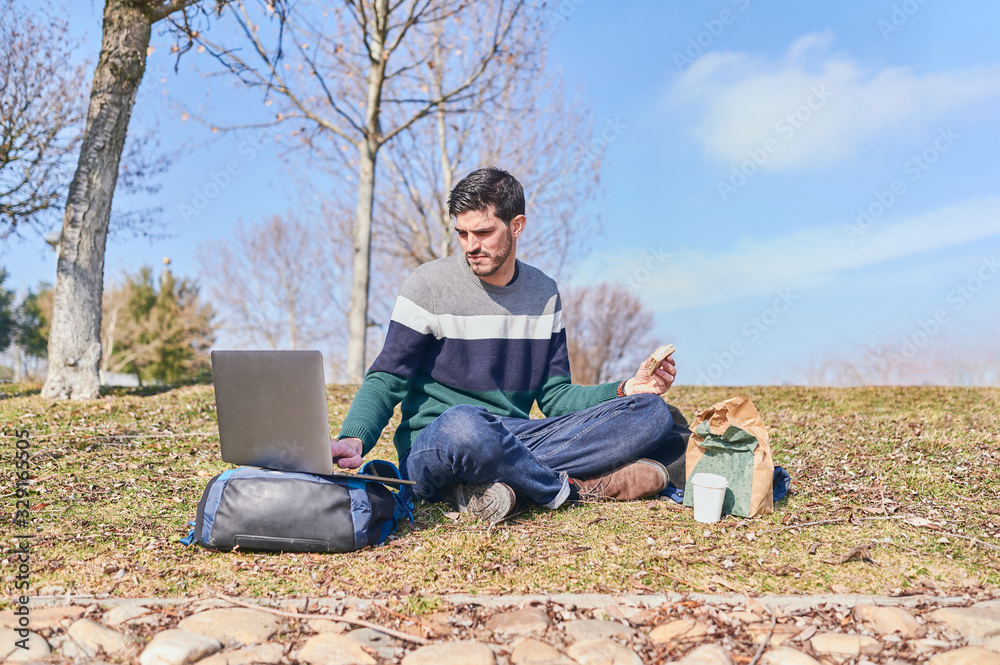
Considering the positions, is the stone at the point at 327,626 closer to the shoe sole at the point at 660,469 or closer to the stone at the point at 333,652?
the stone at the point at 333,652

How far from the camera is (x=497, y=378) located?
3.52 meters

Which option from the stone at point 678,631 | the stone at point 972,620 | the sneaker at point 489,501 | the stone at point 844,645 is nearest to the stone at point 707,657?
the stone at point 678,631

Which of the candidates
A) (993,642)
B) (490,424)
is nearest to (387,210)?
(490,424)

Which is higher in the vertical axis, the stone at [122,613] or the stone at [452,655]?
the stone at [452,655]

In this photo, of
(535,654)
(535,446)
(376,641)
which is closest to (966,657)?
(535,654)

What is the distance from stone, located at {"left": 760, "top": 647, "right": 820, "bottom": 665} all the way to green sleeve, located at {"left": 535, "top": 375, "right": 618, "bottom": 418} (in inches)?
68.6

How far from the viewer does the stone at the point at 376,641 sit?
6.10ft

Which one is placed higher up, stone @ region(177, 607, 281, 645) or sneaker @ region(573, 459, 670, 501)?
sneaker @ region(573, 459, 670, 501)

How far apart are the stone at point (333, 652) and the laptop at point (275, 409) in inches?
29.2

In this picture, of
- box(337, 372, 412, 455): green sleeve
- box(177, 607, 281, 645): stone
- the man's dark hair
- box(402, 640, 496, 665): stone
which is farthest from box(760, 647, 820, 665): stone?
the man's dark hair

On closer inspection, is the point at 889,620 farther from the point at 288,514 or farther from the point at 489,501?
the point at 288,514

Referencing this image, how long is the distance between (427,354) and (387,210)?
10.9 meters

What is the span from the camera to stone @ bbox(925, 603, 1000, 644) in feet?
6.64

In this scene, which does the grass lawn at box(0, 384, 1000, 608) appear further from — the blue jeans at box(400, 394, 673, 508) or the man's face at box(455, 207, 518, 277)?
the man's face at box(455, 207, 518, 277)
